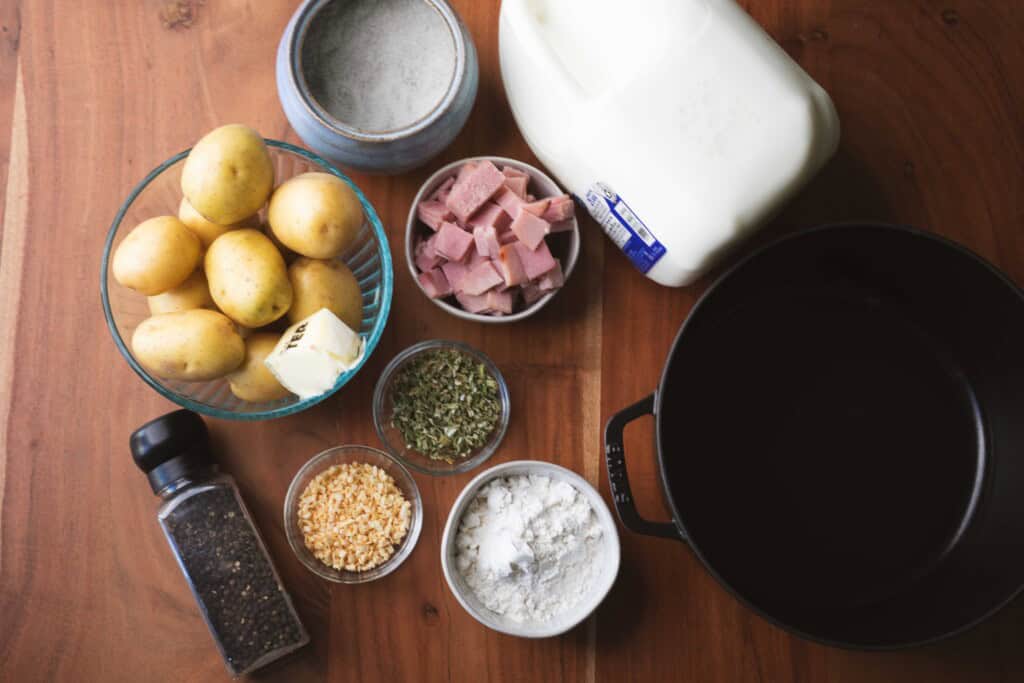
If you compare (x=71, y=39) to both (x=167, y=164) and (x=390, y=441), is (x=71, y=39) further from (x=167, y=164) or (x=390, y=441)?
(x=390, y=441)

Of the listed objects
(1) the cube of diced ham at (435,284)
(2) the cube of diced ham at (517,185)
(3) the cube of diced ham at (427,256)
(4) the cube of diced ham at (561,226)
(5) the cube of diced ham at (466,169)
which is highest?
(5) the cube of diced ham at (466,169)

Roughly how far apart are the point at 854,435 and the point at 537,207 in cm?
45

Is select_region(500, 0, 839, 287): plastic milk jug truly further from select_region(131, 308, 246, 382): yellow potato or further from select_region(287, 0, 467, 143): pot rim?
select_region(131, 308, 246, 382): yellow potato


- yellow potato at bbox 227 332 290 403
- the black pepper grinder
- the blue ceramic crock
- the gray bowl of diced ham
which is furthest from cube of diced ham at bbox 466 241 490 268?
the black pepper grinder

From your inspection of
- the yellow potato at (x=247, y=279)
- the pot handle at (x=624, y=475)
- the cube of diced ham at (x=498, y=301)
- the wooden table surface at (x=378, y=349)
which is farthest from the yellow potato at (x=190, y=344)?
the pot handle at (x=624, y=475)

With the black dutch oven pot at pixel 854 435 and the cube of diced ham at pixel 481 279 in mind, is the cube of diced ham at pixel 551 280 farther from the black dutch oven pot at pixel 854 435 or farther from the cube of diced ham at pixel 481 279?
the black dutch oven pot at pixel 854 435

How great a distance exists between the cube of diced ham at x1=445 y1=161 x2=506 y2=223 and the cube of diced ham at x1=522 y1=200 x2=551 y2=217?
4 cm

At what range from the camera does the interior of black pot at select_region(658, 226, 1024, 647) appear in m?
0.86

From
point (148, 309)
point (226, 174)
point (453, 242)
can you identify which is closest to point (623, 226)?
point (453, 242)

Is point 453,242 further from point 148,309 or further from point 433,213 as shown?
point 148,309

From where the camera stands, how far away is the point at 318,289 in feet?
2.47

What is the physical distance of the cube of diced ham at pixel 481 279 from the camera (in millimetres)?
828

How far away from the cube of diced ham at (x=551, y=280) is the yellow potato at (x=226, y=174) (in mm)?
303

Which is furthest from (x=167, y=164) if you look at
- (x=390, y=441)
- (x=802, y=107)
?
(x=802, y=107)
